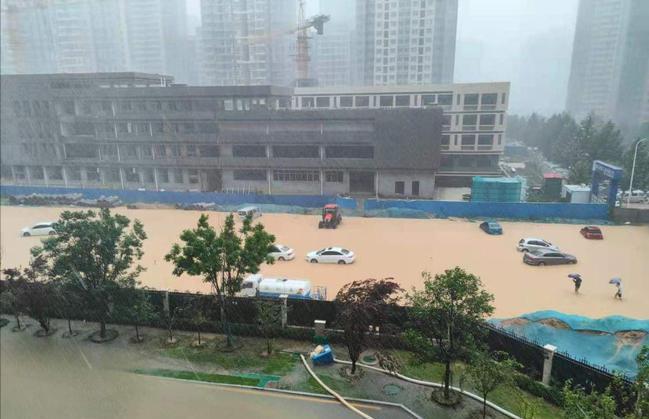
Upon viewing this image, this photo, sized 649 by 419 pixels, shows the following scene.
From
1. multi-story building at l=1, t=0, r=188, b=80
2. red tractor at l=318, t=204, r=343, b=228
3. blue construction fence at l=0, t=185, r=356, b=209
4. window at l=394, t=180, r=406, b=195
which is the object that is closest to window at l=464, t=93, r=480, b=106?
window at l=394, t=180, r=406, b=195

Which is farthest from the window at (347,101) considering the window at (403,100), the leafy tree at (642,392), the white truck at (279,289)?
the leafy tree at (642,392)

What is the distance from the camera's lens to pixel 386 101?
60.0ft

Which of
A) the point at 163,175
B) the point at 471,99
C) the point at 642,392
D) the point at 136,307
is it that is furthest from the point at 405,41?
the point at 642,392

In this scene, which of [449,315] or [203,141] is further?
[203,141]

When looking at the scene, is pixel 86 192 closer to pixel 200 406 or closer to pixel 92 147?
pixel 92 147

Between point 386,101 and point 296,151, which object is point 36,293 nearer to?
point 296,151

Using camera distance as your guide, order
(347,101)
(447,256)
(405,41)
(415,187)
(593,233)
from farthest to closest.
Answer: (347,101), (405,41), (415,187), (593,233), (447,256)

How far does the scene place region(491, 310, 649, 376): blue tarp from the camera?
422cm

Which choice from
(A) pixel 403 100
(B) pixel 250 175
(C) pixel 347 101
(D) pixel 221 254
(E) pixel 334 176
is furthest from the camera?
(C) pixel 347 101

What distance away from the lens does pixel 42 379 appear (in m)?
4.43

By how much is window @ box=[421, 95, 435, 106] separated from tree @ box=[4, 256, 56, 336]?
1536 cm

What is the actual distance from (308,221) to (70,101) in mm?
8598

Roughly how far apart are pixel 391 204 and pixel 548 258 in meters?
4.91

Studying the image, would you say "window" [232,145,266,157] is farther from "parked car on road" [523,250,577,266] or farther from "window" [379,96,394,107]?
"parked car on road" [523,250,577,266]
